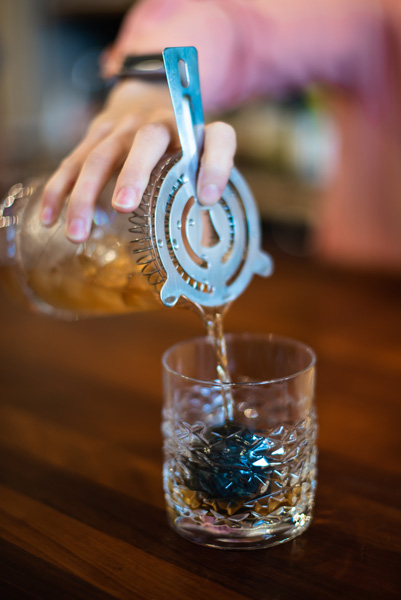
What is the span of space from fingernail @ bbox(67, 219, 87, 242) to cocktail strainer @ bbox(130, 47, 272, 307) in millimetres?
36

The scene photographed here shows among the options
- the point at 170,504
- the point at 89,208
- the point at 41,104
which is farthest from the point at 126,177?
the point at 41,104

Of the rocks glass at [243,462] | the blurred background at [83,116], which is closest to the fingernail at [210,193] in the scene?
the rocks glass at [243,462]

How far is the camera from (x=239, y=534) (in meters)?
0.46

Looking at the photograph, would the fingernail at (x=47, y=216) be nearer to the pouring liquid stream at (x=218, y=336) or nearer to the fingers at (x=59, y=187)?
the fingers at (x=59, y=187)

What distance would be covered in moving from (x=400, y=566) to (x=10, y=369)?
0.47 meters

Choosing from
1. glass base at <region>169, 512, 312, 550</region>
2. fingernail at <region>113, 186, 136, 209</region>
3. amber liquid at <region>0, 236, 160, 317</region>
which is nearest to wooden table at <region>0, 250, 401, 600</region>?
glass base at <region>169, 512, 312, 550</region>

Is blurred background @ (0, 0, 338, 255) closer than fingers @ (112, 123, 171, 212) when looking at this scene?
No

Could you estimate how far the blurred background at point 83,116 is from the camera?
2.27m

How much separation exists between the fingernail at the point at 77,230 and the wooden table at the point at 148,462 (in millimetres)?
189

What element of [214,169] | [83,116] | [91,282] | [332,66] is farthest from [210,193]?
[83,116]

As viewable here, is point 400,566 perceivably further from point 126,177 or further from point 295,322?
point 295,322

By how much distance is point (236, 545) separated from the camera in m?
0.46

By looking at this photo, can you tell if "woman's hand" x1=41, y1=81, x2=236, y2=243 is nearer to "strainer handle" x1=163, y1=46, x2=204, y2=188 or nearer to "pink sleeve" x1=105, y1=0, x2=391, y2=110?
"strainer handle" x1=163, y1=46, x2=204, y2=188

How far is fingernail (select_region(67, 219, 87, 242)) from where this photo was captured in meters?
0.51
